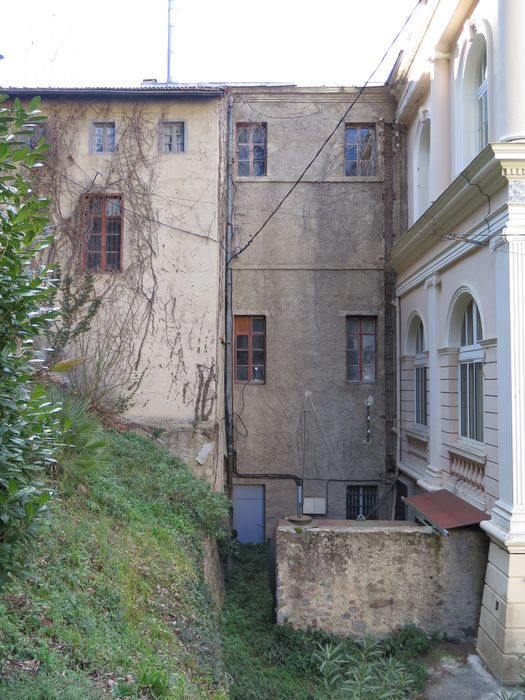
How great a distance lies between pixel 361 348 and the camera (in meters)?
15.8

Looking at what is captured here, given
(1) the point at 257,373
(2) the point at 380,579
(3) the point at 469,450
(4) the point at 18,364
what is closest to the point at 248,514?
(1) the point at 257,373

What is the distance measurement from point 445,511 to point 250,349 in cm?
695

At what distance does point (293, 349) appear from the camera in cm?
1562

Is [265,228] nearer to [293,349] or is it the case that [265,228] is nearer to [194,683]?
[293,349]

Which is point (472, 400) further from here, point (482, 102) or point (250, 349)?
point (250, 349)

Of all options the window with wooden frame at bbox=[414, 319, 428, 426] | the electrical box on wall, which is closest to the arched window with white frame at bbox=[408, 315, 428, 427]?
the window with wooden frame at bbox=[414, 319, 428, 426]

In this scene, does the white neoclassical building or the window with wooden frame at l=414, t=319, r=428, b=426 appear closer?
the white neoclassical building

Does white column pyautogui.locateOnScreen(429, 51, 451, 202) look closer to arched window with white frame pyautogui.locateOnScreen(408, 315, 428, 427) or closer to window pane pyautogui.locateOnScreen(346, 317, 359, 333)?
arched window with white frame pyautogui.locateOnScreen(408, 315, 428, 427)

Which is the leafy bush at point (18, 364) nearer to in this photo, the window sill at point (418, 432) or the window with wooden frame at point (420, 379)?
the window sill at point (418, 432)

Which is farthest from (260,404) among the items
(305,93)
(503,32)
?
(503,32)

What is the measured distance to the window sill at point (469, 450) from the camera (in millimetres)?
9637

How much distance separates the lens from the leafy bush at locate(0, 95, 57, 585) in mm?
3271

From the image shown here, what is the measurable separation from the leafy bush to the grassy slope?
1.62 meters

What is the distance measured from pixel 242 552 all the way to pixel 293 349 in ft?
16.1
